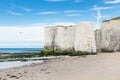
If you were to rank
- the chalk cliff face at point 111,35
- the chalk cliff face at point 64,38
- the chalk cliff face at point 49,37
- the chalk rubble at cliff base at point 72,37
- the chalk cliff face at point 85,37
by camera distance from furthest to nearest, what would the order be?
the chalk cliff face at point 49,37, the chalk cliff face at point 64,38, the chalk cliff face at point 111,35, the chalk rubble at cliff base at point 72,37, the chalk cliff face at point 85,37

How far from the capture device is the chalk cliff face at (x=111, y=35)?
45.7 metres

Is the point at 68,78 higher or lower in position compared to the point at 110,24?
lower

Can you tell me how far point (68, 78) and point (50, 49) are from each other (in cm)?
4189

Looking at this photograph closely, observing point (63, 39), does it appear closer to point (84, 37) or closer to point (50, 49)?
point (50, 49)

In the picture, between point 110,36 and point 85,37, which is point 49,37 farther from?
point 110,36

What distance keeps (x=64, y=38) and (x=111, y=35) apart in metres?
10.4

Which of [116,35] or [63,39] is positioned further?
[63,39]

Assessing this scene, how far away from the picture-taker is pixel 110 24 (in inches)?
1882

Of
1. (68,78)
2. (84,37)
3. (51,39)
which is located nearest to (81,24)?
(84,37)

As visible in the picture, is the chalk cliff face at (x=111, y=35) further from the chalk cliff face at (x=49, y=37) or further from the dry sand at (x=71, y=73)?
the dry sand at (x=71, y=73)

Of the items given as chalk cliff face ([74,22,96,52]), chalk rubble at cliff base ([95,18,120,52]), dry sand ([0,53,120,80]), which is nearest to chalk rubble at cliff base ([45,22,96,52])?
chalk cliff face ([74,22,96,52])

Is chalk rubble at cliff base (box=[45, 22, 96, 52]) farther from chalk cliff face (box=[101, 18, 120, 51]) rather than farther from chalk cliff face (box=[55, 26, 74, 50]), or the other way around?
chalk cliff face (box=[101, 18, 120, 51])

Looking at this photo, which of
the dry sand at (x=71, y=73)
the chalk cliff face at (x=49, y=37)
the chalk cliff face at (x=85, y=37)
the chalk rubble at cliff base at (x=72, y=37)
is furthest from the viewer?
the chalk cliff face at (x=49, y=37)

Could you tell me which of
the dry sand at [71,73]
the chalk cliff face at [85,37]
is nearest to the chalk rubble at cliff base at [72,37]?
the chalk cliff face at [85,37]
